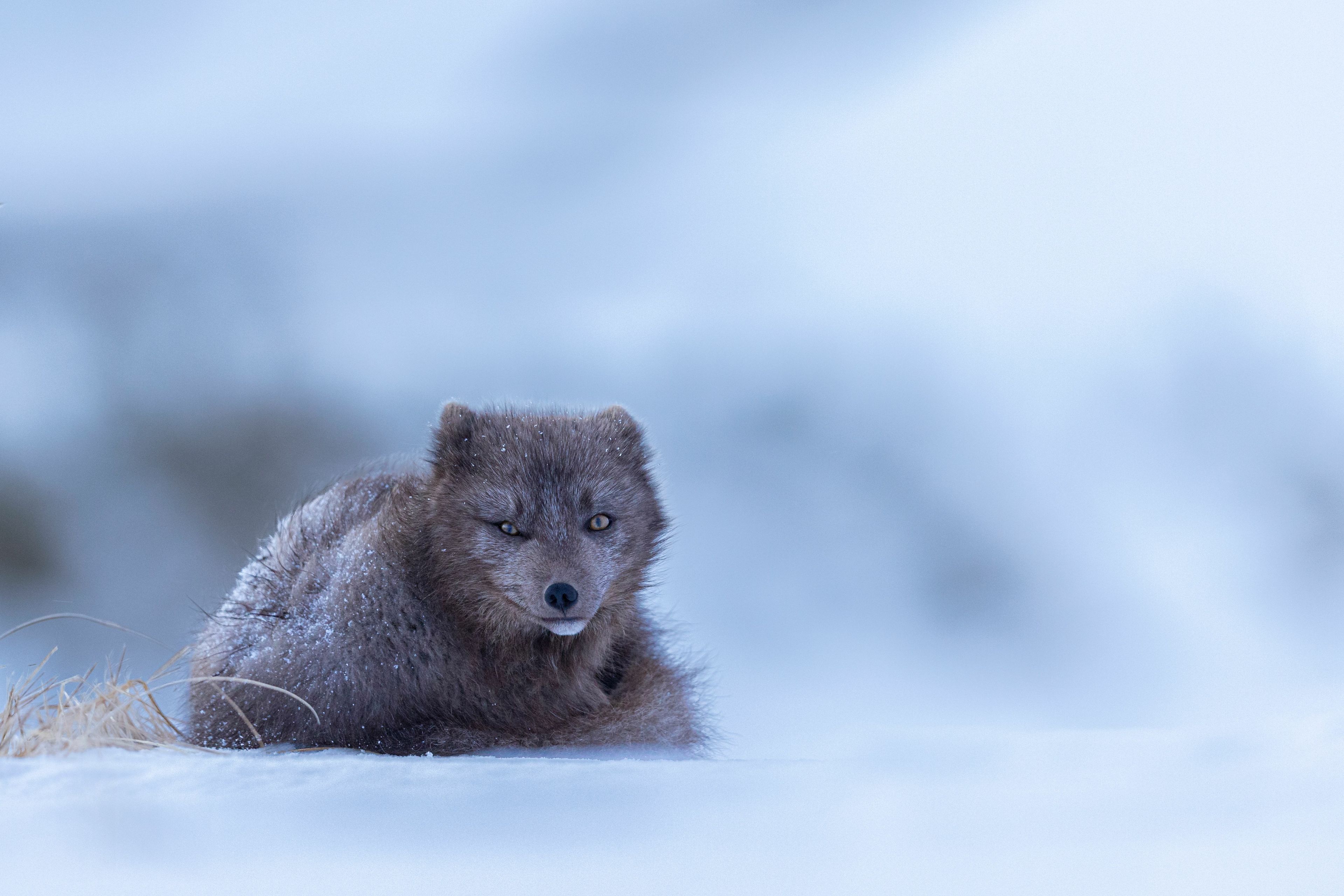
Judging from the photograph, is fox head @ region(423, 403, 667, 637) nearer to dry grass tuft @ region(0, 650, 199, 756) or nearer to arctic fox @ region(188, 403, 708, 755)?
arctic fox @ region(188, 403, 708, 755)

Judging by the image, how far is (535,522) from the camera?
336 cm

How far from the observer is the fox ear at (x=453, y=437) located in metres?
3.57

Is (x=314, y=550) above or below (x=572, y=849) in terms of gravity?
above

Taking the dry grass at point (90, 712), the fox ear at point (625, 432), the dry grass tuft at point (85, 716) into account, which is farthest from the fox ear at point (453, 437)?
the dry grass tuft at point (85, 716)

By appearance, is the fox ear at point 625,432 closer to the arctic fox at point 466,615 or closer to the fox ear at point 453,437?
the arctic fox at point 466,615

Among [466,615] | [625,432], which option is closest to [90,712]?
[466,615]

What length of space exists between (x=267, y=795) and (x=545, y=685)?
47.6 inches

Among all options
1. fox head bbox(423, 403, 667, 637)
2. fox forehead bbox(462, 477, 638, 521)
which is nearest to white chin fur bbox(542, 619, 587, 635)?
fox head bbox(423, 403, 667, 637)

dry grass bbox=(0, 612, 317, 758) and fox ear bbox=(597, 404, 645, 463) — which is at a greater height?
fox ear bbox=(597, 404, 645, 463)

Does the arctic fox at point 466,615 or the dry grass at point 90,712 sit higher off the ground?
the arctic fox at point 466,615

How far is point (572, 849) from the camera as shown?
2.23 m

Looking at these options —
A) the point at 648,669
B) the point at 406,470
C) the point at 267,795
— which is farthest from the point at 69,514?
the point at 267,795

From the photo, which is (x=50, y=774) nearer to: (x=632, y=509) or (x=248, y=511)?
(x=632, y=509)

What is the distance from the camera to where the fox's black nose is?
3.21m
